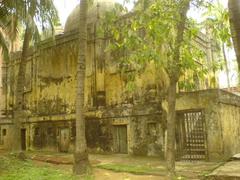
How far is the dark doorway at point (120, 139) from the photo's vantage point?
1473cm

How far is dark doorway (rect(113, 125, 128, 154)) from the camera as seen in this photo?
1473 cm

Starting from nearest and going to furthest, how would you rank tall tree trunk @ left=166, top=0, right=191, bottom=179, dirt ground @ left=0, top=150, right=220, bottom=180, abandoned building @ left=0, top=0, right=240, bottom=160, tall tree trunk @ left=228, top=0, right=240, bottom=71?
tall tree trunk @ left=228, top=0, right=240, bottom=71 < tall tree trunk @ left=166, top=0, right=191, bottom=179 < dirt ground @ left=0, top=150, right=220, bottom=180 < abandoned building @ left=0, top=0, right=240, bottom=160

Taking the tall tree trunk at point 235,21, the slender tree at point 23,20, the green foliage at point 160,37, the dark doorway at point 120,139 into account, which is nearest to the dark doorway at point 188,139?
the dark doorway at point 120,139

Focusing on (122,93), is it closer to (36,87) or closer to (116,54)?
(116,54)

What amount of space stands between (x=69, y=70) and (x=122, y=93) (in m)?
4.10

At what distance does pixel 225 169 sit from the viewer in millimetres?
7719

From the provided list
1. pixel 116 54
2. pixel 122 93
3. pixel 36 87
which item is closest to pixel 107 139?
pixel 122 93

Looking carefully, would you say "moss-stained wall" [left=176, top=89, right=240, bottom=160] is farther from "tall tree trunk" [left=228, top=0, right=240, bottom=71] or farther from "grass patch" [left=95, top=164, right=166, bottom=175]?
"tall tree trunk" [left=228, top=0, right=240, bottom=71]

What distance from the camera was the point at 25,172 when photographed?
399 inches

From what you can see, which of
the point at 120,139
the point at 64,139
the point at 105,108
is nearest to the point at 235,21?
the point at 120,139

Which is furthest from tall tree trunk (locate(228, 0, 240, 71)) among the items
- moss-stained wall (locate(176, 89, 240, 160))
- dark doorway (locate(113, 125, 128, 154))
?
dark doorway (locate(113, 125, 128, 154))

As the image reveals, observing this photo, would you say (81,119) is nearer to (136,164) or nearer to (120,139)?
(136,164)

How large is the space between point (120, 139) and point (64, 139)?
391 cm

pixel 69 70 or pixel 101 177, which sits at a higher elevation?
pixel 69 70
